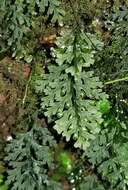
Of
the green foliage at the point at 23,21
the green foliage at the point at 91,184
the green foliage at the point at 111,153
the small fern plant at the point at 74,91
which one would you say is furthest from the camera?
the green foliage at the point at 91,184

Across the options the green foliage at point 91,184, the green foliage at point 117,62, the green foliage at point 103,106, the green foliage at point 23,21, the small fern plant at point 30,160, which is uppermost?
the green foliage at point 23,21

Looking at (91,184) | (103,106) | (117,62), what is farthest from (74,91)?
(91,184)

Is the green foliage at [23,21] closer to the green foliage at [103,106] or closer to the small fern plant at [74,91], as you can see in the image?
the small fern plant at [74,91]

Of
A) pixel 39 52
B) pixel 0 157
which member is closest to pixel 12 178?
pixel 0 157

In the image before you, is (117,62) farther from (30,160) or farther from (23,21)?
(30,160)

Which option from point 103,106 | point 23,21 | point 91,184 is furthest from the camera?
point 91,184

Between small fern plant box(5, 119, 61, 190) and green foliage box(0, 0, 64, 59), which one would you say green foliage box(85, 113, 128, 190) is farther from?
green foliage box(0, 0, 64, 59)

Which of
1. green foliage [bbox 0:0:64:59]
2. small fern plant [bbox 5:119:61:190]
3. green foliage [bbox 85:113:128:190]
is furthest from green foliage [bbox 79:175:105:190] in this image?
green foliage [bbox 0:0:64:59]

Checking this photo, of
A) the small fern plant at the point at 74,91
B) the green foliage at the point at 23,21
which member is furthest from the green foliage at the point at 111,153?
the green foliage at the point at 23,21
